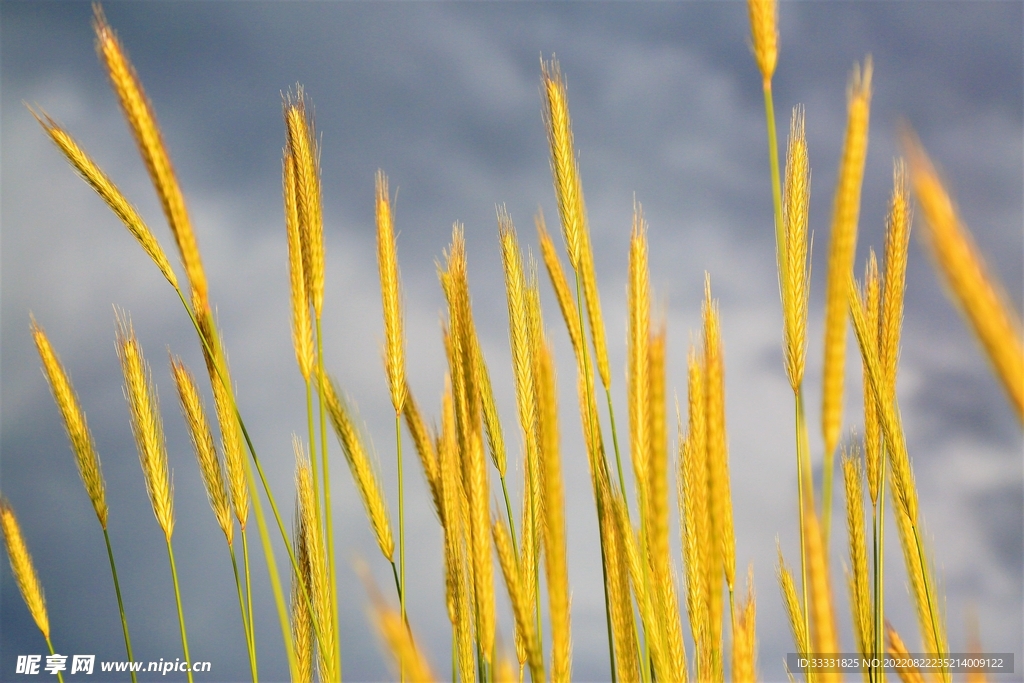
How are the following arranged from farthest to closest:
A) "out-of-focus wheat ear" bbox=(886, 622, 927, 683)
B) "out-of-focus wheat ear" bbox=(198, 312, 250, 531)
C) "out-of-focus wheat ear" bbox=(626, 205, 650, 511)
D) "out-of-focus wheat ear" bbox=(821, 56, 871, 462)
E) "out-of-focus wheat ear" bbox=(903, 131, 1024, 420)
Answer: "out-of-focus wheat ear" bbox=(198, 312, 250, 531) < "out-of-focus wheat ear" bbox=(626, 205, 650, 511) < "out-of-focus wheat ear" bbox=(886, 622, 927, 683) < "out-of-focus wheat ear" bbox=(821, 56, 871, 462) < "out-of-focus wheat ear" bbox=(903, 131, 1024, 420)

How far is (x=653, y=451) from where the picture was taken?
152 cm

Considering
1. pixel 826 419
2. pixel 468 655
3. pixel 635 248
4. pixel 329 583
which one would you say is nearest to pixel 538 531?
pixel 468 655

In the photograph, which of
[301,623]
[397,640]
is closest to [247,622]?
[301,623]

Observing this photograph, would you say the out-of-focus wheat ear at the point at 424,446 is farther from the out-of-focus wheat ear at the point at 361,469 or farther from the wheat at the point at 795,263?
the wheat at the point at 795,263

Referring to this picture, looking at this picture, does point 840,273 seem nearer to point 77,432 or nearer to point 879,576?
point 879,576

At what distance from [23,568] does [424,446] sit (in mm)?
1882

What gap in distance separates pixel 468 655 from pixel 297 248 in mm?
1408

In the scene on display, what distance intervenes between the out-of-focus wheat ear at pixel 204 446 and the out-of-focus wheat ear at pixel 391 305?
0.64 m

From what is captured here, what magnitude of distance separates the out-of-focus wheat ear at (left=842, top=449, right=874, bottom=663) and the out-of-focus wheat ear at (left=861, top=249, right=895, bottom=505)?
80mm

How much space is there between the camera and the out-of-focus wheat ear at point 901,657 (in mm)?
1643

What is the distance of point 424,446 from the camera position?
8.75 ft

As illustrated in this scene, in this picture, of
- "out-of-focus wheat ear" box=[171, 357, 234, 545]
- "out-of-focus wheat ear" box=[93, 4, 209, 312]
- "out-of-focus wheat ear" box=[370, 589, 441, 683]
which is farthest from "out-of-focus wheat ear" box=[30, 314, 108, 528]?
"out-of-focus wheat ear" box=[370, 589, 441, 683]

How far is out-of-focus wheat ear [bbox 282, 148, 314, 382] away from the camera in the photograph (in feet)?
7.16

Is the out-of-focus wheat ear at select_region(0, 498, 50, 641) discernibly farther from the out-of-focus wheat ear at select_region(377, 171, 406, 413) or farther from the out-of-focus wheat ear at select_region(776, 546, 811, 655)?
the out-of-focus wheat ear at select_region(776, 546, 811, 655)
